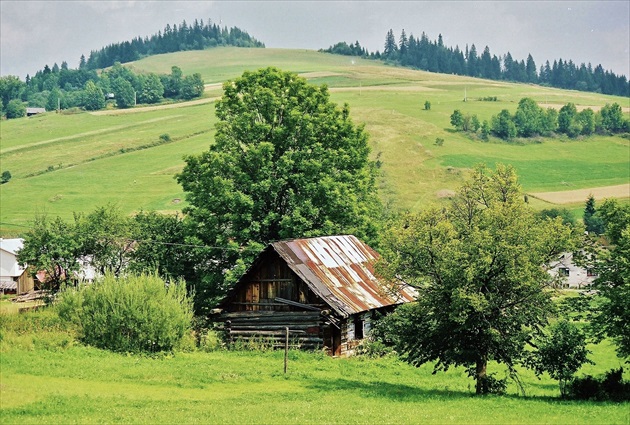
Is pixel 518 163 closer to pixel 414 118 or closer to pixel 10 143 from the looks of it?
pixel 414 118

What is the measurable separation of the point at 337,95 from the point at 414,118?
91.9 feet

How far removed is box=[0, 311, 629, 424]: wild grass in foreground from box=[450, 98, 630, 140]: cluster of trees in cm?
11955

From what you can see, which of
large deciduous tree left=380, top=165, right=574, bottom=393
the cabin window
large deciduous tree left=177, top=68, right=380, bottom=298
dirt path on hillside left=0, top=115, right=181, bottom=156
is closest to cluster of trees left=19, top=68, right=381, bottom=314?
large deciduous tree left=177, top=68, right=380, bottom=298

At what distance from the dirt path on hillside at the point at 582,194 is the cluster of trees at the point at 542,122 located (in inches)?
1249

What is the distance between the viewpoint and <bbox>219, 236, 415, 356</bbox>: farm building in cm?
3891

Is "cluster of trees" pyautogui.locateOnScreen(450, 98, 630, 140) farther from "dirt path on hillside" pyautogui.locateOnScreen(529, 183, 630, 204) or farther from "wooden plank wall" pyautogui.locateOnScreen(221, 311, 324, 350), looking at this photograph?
"wooden plank wall" pyautogui.locateOnScreen(221, 311, 324, 350)

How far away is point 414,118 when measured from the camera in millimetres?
159375

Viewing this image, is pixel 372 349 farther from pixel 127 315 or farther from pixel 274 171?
pixel 274 171

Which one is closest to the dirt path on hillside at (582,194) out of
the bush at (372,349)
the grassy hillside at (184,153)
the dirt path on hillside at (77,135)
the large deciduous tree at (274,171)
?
the grassy hillside at (184,153)

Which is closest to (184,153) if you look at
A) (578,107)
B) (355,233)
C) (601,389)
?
(355,233)

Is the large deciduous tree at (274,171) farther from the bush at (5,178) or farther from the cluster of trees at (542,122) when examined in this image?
the cluster of trees at (542,122)

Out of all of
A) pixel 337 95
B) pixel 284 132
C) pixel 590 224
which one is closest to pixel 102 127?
pixel 337 95

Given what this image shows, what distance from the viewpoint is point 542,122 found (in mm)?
160750

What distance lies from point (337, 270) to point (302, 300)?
296 cm
